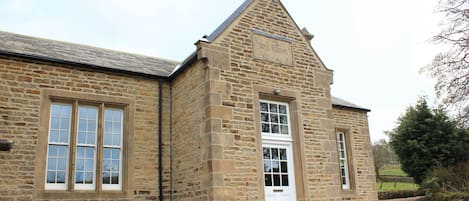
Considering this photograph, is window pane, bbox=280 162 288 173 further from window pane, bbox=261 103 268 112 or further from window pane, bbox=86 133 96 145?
window pane, bbox=86 133 96 145

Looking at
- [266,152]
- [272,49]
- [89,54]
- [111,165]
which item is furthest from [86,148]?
[272,49]

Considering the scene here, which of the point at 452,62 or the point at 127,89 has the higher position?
the point at 452,62

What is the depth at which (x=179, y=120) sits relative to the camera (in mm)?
11344

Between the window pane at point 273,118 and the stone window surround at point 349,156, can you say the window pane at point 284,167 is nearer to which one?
the window pane at point 273,118

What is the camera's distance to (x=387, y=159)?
47500 millimetres

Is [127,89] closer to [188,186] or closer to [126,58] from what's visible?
[126,58]

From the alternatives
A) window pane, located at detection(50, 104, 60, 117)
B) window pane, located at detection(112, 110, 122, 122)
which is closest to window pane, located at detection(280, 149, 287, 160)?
window pane, located at detection(112, 110, 122, 122)

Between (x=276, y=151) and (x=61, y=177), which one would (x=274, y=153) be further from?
(x=61, y=177)

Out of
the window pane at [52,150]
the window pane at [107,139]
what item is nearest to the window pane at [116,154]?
the window pane at [107,139]

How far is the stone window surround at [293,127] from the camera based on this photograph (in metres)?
10.6

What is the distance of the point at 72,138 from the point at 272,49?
6130 millimetres

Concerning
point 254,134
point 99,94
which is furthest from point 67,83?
point 254,134

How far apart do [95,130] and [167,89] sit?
2.51 meters

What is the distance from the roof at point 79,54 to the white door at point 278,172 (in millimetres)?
4057
